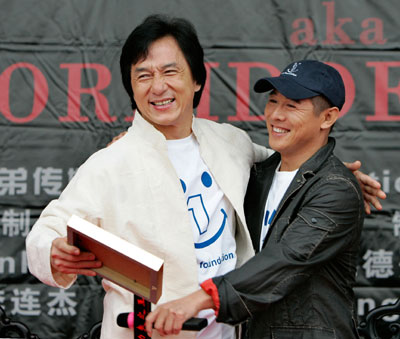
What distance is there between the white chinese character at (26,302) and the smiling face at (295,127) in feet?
5.03

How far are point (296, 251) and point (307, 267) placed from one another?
6 cm

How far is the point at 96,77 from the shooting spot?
291cm

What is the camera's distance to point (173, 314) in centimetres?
155

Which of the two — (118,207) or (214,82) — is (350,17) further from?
(118,207)

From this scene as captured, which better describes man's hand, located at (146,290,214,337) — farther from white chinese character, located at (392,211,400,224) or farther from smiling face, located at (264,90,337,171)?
white chinese character, located at (392,211,400,224)

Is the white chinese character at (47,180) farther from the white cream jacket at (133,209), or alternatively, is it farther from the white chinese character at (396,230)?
the white chinese character at (396,230)

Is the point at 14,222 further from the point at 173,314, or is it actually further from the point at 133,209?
the point at 173,314

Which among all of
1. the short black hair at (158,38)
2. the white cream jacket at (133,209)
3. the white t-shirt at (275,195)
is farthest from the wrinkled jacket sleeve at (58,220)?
the white t-shirt at (275,195)

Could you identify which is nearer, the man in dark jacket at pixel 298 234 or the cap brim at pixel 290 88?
the man in dark jacket at pixel 298 234

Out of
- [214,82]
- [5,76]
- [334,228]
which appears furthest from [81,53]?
[334,228]

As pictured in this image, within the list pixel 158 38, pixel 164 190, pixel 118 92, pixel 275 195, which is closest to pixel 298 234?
pixel 275 195

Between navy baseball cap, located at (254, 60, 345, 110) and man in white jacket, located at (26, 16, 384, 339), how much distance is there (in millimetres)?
321

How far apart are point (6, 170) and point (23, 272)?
0.51m

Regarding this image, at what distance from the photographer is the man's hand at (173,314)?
153 cm
